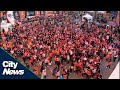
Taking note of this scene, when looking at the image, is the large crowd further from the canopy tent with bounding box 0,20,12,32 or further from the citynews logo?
the citynews logo

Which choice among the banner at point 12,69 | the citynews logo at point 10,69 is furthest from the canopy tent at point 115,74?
the citynews logo at point 10,69

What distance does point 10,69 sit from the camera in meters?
10.9


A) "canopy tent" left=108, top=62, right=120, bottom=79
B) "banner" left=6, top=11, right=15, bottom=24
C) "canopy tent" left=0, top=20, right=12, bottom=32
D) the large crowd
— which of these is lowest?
"canopy tent" left=108, top=62, right=120, bottom=79

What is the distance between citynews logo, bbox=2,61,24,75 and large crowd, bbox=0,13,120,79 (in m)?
0.34

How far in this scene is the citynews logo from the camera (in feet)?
35.7

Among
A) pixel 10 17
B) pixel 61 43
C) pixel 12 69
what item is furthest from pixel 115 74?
pixel 10 17

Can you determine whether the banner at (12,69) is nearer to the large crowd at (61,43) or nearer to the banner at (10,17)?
the large crowd at (61,43)

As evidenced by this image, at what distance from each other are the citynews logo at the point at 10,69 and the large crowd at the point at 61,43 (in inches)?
13.4

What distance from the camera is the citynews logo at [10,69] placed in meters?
10.9

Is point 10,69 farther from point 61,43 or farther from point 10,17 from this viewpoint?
point 61,43

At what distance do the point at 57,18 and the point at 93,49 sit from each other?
1.90 m

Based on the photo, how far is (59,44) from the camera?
11156mm

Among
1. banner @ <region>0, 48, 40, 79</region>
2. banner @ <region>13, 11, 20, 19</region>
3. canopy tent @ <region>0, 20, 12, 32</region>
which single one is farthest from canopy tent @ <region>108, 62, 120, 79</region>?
canopy tent @ <region>0, 20, 12, 32</region>
